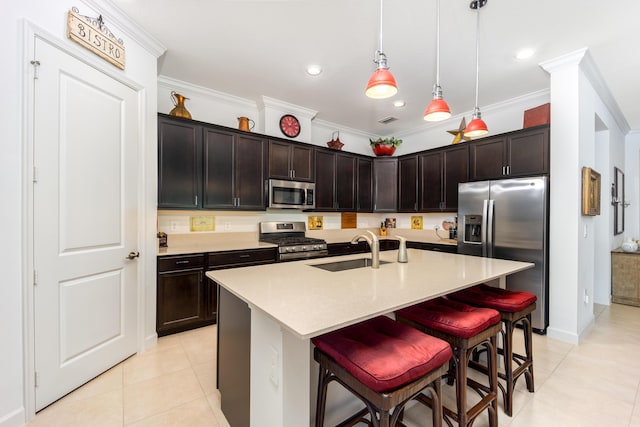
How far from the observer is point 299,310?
3.67 feet

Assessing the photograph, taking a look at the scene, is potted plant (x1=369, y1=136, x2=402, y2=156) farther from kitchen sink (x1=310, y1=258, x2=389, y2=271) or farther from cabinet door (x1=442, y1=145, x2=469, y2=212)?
kitchen sink (x1=310, y1=258, x2=389, y2=271)

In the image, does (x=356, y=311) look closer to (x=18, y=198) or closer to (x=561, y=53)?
(x=18, y=198)

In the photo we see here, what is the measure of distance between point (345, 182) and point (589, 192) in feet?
9.41

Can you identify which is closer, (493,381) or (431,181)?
(493,381)

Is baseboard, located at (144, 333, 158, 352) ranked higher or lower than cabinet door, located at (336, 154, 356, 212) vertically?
lower

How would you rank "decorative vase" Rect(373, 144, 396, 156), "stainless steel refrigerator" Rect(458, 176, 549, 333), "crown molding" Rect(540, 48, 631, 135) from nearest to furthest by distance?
"crown molding" Rect(540, 48, 631, 135) < "stainless steel refrigerator" Rect(458, 176, 549, 333) < "decorative vase" Rect(373, 144, 396, 156)

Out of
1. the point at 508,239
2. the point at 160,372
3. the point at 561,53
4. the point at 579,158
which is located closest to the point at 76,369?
the point at 160,372

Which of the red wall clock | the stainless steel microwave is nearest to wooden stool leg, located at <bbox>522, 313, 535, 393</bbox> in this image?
the stainless steel microwave

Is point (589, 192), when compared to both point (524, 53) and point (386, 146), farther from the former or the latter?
point (386, 146)

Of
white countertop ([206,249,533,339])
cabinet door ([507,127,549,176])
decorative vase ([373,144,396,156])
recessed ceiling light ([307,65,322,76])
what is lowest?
white countertop ([206,249,533,339])

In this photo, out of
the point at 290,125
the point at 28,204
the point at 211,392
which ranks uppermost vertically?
Result: the point at 290,125

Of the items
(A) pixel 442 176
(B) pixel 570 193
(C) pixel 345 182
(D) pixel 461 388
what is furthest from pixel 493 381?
(C) pixel 345 182

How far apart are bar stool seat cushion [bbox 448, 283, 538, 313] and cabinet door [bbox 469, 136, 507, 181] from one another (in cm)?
187

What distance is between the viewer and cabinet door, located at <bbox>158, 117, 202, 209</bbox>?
117 inches
